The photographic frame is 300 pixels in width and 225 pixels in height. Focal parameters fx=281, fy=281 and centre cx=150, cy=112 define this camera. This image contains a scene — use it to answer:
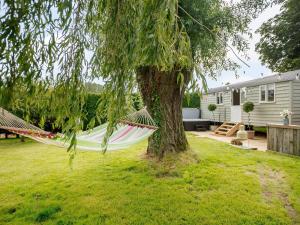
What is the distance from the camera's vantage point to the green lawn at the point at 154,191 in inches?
141

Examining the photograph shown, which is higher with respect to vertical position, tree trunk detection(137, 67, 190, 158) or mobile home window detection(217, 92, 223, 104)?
mobile home window detection(217, 92, 223, 104)

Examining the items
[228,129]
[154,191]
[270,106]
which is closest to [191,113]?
[228,129]

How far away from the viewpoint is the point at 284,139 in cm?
714

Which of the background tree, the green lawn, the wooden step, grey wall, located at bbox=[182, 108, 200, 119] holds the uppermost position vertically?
the background tree

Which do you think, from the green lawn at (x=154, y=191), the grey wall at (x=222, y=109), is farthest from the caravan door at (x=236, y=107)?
the green lawn at (x=154, y=191)

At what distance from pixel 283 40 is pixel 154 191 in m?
17.5

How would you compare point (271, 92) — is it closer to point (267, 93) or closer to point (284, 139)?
point (267, 93)

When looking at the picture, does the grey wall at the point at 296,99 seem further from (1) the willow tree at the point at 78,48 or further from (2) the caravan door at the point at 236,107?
(1) the willow tree at the point at 78,48

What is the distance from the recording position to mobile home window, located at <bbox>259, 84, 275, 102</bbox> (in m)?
10.9

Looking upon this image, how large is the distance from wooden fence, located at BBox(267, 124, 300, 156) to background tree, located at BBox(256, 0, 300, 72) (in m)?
11.7

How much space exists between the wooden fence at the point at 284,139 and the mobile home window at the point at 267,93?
3.80 metres

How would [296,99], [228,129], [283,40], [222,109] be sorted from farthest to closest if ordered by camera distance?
[283,40]
[222,109]
[228,129]
[296,99]

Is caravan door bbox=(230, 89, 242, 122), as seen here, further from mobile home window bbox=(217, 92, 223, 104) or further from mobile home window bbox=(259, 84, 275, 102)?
mobile home window bbox=(259, 84, 275, 102)

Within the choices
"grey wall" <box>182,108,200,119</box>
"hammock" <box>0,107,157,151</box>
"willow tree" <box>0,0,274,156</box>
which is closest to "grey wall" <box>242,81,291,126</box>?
"grey wall" <box>182,108,200,119</box>
